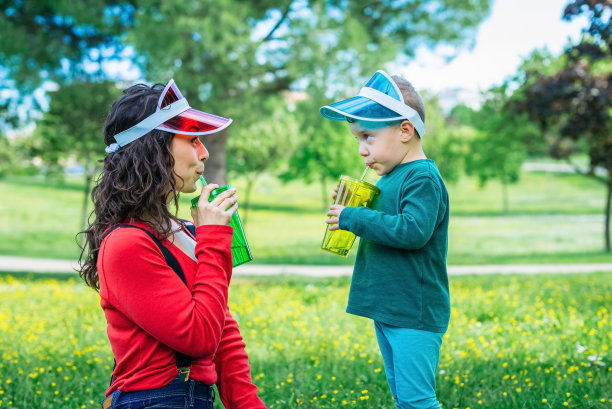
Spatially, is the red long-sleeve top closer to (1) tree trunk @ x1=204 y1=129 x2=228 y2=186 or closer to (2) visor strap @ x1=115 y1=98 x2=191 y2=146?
(2) visor strap @ x1=115 y1=98 x2=191 y2=146

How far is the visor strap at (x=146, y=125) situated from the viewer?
5.90 ft

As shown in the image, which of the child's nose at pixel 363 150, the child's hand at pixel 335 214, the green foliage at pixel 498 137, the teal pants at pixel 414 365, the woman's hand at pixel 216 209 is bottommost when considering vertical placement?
the teal pants at pixel 414 365

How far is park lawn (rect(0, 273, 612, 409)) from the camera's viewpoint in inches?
140

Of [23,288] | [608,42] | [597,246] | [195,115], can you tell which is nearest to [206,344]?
[195,115]

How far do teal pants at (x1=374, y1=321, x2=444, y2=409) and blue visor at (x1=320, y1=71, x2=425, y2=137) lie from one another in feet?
2.65

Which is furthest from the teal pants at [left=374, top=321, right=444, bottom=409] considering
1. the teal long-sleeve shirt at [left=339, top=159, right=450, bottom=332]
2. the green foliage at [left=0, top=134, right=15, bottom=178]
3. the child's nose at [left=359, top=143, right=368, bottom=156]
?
the green foliage at [left=0, top=134, right=15, bottom=178]

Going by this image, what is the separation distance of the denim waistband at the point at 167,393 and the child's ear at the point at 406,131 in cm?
120

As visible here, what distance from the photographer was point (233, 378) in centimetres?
203

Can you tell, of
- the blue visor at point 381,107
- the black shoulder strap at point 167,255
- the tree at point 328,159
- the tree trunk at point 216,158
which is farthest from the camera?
the tree at point 328,159

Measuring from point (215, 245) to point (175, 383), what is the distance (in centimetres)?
43

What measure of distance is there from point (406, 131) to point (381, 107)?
0.14 meters

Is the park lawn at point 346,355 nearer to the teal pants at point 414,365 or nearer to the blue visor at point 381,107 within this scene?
the teal pants at point 414,365

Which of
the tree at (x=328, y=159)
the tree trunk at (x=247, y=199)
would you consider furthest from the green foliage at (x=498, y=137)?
the tree trunk at (x=247, y=199)

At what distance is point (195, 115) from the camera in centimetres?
188
